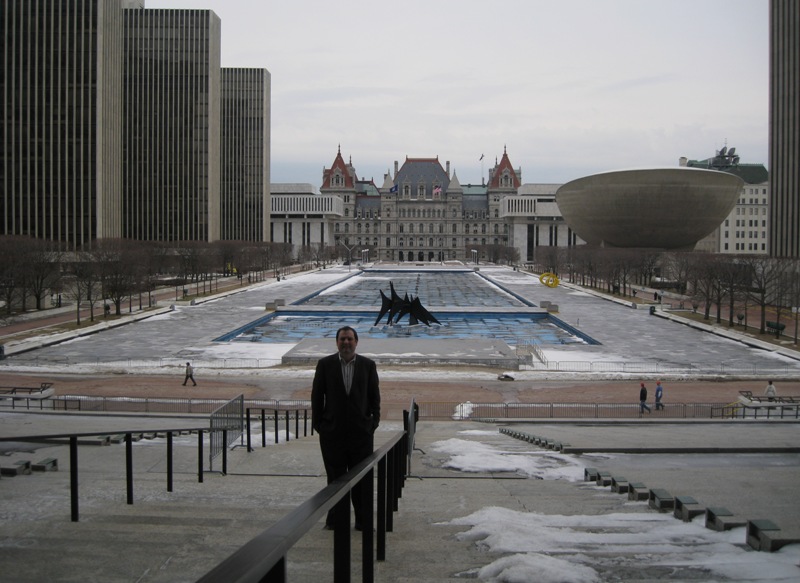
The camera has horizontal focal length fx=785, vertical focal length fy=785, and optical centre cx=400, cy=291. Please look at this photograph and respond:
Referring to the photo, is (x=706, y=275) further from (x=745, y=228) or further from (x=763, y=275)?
(x=745, y=228)

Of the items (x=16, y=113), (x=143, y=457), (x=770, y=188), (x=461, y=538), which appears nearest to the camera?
(x=461, y=538)

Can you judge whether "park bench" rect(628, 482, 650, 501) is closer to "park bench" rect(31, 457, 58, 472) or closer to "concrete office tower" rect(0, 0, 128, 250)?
"park bench" rect(31, 457, 58, 472)

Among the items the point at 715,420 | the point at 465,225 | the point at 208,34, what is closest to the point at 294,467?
the point at 715,420

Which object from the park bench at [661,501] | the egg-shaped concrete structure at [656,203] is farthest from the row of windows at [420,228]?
the park bench at [661,501]

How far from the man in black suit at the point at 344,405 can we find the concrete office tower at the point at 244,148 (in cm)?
14115

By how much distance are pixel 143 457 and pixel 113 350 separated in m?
29.4

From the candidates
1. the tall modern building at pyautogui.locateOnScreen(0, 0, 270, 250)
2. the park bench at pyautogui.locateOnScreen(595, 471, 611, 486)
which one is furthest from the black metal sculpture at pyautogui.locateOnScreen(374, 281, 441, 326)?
the tall modern building at pyautogui.locateOnScreen(0, 0, 270, 250)

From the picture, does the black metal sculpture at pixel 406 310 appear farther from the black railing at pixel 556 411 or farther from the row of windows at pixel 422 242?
the row of windows at pixel 422 242

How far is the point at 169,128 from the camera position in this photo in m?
121

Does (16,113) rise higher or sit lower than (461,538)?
higher

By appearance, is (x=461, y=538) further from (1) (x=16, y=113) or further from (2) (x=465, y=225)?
(2) (x=465, y=225)

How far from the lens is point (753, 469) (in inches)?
472

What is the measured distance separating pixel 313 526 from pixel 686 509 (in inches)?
194

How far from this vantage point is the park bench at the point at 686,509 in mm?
7711
